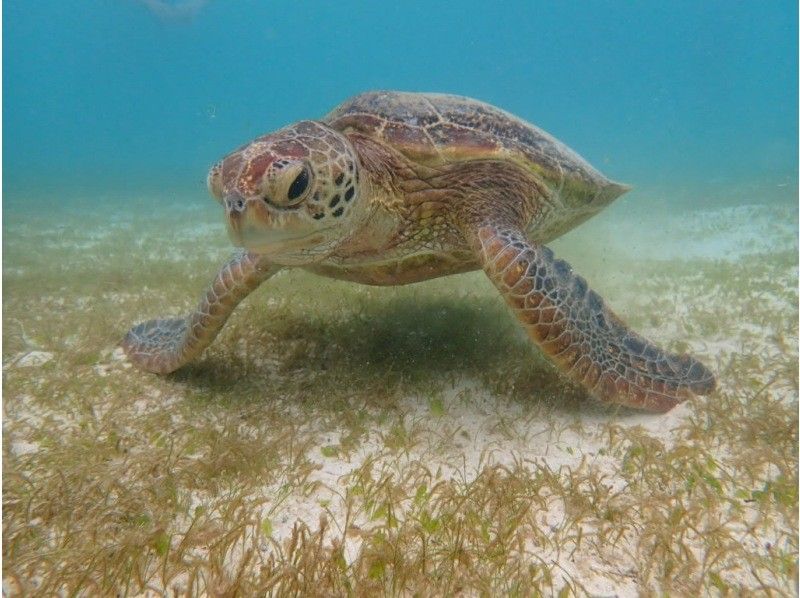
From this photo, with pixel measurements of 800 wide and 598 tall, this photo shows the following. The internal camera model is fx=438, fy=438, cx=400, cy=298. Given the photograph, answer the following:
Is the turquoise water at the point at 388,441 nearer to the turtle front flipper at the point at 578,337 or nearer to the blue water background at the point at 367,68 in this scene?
the turtle front flipper at the point at 578,337

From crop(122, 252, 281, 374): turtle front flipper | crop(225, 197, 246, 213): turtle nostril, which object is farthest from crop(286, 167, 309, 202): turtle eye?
crop(122, 252, 281, 374): turtle front flipper

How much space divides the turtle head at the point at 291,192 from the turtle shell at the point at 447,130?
507 mm

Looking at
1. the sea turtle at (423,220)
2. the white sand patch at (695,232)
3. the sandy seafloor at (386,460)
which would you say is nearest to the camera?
the sandy seafloor at (386,460)

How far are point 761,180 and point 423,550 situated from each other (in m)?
22.3

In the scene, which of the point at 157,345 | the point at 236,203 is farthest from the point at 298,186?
the point at 157,345

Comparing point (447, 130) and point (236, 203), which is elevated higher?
point (447, 130)

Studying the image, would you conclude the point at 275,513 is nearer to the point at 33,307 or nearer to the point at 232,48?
the point at 33,307

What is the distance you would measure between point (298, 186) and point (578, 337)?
64.3 inches

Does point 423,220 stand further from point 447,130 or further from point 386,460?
point 386,460

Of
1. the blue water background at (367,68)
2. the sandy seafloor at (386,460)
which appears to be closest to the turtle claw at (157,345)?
the sandy seafloor at (386,460)

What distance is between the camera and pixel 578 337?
236cm

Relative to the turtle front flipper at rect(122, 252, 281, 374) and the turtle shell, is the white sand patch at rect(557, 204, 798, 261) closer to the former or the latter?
the turtle shell

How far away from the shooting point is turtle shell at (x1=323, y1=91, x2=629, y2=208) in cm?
273

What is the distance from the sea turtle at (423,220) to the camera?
2.00 metres
